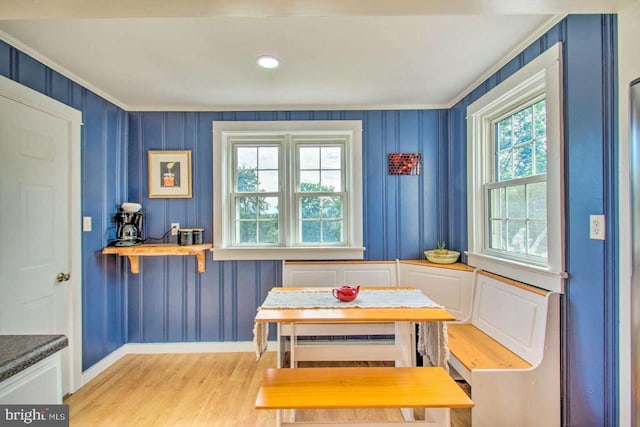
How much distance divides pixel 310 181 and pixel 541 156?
186cm

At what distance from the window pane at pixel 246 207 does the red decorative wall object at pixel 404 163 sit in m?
1.38

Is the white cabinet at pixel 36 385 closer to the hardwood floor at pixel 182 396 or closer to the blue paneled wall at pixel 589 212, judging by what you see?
the hardwood floor at pixel 182 396

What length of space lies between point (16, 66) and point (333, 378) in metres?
2.63

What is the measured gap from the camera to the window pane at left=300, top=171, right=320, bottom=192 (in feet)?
9.89

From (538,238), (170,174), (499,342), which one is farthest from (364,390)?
(170,174)

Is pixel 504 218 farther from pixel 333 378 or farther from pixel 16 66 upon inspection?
pixel 16 66

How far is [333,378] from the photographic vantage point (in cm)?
156

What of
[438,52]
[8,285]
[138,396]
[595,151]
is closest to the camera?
[595,151]

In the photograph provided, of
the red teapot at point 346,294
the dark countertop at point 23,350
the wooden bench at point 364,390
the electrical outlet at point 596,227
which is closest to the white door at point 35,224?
the dark countertop at point 23,350

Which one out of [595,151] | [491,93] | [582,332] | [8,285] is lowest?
[582,332]

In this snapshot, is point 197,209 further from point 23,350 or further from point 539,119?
point 539,119

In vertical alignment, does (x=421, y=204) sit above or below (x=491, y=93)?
below

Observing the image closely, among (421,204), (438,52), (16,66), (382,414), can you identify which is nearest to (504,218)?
(421,204)

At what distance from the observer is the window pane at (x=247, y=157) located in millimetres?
3039
